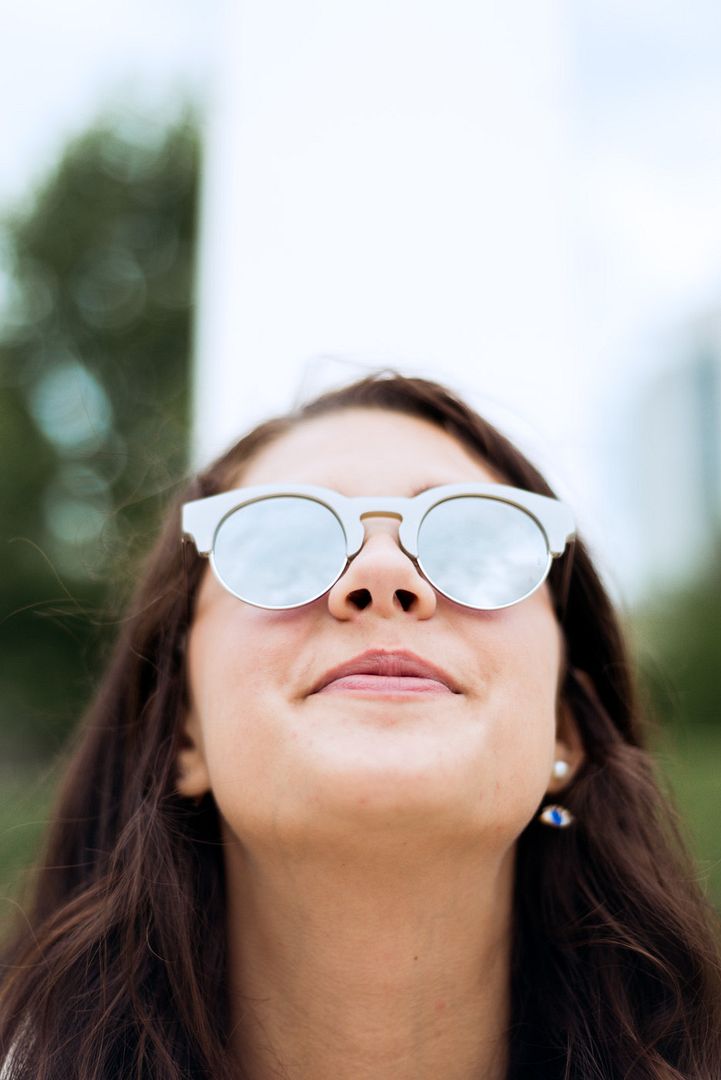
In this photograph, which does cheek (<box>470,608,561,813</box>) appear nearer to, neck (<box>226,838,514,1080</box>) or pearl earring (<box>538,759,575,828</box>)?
neck (<box>226,838,514,1080</box>)

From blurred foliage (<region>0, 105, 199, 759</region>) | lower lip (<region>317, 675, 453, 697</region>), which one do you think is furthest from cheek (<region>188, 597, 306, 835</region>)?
blurred foliage (<region>0, 105, 199, 759</region>)

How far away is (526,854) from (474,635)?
74 centimetres

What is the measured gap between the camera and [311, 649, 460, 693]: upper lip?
66.3 inches

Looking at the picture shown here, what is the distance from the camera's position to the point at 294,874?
1.75 metres

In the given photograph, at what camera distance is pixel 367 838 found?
162 cm

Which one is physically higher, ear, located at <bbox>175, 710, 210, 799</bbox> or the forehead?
the forehead

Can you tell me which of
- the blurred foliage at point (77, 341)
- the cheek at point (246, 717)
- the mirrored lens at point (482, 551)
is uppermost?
the mirrored lens at point (482, 551)

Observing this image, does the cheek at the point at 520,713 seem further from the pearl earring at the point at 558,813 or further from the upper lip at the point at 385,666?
the pearl earring at the point at 558,813

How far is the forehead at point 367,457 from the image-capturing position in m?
1.99

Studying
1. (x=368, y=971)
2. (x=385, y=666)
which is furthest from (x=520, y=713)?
(x=368, y=971)

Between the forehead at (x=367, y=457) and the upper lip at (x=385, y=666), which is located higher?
the forehead at (x=367, y=457)

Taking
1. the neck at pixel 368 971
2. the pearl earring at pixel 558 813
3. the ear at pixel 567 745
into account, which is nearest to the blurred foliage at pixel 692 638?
the ear at pixel 567 745

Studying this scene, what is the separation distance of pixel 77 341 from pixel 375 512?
15484 millimetres

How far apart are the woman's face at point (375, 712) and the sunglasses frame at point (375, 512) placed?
28 mm
